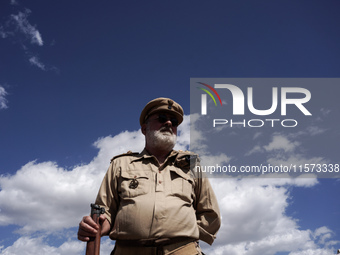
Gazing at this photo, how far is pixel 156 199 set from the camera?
354 cm

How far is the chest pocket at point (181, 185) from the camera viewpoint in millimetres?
3754

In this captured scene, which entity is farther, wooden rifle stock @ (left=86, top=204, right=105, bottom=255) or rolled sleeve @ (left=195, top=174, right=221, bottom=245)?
rolled sleeve @ (left=195, top=174, right=221, bottom=245)

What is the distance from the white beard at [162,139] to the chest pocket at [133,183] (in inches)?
19.6

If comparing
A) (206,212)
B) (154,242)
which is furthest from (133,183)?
(206,212)

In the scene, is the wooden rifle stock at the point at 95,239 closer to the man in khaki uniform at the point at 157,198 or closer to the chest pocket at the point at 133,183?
the man in khaki uniform at the point at 157,198

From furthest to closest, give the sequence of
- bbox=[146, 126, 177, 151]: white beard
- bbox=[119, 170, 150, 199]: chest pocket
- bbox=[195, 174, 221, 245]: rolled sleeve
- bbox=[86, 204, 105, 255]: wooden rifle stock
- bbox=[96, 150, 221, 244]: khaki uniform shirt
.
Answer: bbox=[146, 126, 177, 151]: white beard, bbox=[195, 174, 221, 245]: rolled sleeve, bbox=[119, 170, 150, 199]: chest pocket, bbox=[96, 150, 221, 244]: khaki uniform shirt, bbox=[86, 204, 105, 255]: wooden rifle stock

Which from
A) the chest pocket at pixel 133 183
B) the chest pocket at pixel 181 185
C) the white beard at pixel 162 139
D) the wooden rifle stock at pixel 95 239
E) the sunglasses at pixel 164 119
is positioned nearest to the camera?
the wooden rifle stock at pixel 95 239

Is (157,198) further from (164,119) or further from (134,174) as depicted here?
(164,119)

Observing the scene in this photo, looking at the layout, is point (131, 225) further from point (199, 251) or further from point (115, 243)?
point (199, 251)

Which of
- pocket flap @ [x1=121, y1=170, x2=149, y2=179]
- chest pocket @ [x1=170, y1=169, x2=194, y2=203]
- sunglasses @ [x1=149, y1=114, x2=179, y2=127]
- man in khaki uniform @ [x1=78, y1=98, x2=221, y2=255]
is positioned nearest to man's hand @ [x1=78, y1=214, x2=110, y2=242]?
man in khaki uniform @ [x1=78, y1=98, x2=221, y2=255]

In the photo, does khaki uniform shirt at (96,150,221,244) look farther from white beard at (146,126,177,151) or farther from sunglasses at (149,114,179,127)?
sunglasses at (149,114,179,127)

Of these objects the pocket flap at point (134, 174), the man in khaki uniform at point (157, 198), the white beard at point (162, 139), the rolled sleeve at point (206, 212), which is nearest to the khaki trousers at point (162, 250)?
the man in khaki uniform at point (157, 198)

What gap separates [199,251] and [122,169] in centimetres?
138

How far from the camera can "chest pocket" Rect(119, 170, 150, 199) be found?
3.65 meters
